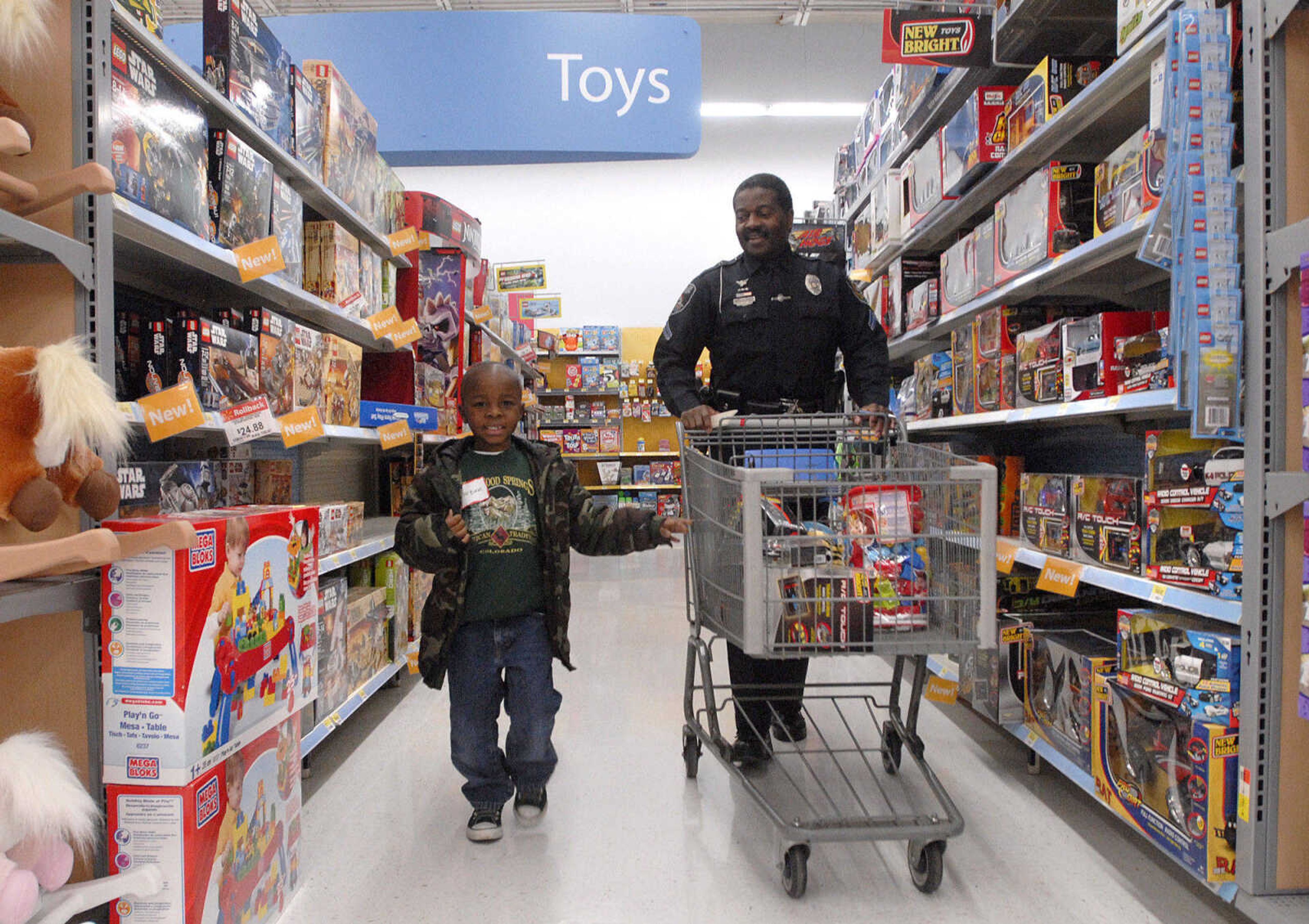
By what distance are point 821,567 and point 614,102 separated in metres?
3.65

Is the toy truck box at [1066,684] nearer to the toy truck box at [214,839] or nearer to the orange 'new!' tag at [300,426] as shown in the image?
the toy truck box at [214,839]

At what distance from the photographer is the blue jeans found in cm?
199

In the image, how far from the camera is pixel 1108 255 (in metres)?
2.16

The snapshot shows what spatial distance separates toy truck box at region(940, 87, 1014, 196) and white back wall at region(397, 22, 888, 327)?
23.8ft

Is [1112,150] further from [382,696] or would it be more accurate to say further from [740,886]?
[382,696]

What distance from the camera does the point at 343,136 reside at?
9.15 ft

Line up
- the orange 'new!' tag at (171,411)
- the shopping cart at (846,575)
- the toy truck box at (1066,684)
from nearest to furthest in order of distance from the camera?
the orange 'new!' tag at (171,411), the shopping cart at (846,575), the toy truck box at (1066,684)

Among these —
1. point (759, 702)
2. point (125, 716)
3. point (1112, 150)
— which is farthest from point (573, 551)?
point (125, 716)

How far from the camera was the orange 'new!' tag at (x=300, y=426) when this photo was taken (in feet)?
6.83

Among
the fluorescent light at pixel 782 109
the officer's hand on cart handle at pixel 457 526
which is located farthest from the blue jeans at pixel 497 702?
the fluorescent light at pixel 782 109

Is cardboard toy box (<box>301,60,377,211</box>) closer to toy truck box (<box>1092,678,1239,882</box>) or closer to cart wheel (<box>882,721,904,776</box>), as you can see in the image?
cart wheel (<box>882,721,904,776</box>)

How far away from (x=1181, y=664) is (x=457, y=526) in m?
1.58

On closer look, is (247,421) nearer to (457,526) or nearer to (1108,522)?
(457,526)

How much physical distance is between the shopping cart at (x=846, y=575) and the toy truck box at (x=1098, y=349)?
0.50 meters
